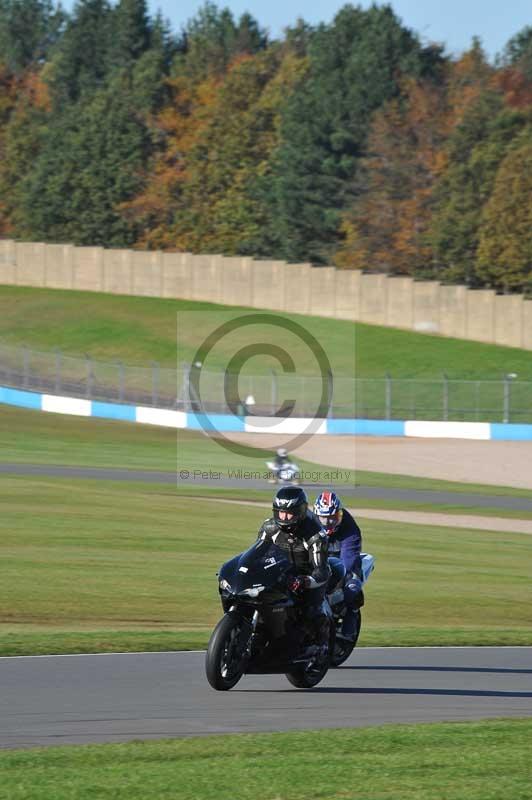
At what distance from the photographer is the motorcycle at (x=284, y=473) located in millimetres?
34562

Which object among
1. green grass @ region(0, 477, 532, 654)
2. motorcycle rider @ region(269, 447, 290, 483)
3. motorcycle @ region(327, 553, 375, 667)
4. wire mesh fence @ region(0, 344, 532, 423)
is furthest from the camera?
wire mesh fence @ region(0, 344, 532, 423)

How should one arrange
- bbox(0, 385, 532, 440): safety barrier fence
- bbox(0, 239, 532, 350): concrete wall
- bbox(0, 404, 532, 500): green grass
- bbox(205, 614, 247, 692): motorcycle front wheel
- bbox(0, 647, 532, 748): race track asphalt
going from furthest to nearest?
bbox(0, 239, 532, 350): concrete wall → bbox(0, 385, 532, 440): safety barrier fence → bbox(0, 404, 532, 500): green grass → bbox(205, 614, 247, 692): motorcycle front wheel → bbox(0, 647, 532, 748): race track asphalt

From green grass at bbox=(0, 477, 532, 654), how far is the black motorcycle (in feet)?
9.17

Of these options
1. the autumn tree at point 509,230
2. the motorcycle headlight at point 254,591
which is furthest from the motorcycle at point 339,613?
the autumn tree at point 509,230

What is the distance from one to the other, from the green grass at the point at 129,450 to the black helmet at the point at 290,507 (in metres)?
21.7

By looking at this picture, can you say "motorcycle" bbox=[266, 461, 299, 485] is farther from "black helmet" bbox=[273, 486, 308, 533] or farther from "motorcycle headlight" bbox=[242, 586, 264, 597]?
"motorcycle headlight" bbox=[242, 586, 264, 597]

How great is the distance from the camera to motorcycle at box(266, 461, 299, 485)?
3456 centimetres

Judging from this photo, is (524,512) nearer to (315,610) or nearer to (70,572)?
(70,572)

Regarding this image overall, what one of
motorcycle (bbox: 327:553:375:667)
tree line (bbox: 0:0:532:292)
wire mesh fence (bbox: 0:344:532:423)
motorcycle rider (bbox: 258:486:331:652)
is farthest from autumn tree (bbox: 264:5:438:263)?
motorcycle rider (bbox: 258:486:331:652)

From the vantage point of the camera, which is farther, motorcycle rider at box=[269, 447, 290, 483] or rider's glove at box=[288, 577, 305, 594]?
motorcycle rider at box=[269, 447, 290, 483]

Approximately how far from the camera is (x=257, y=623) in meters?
11.2

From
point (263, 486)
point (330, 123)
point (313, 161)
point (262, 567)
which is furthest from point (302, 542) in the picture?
point (330, 123)

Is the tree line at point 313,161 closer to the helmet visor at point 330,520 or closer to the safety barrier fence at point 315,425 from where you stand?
the safety barrier fence at point 315,425

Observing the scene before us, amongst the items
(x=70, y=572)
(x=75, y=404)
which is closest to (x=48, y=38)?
(x=75, y=404)
